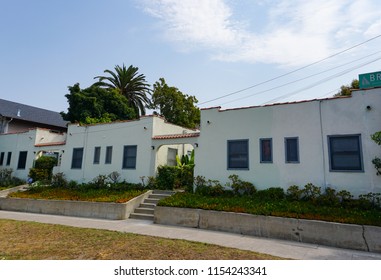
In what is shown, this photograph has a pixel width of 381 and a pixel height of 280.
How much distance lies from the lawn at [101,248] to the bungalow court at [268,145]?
17.8 ft

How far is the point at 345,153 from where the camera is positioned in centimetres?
995

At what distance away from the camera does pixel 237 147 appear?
1216 centimetres

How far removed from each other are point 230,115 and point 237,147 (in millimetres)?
1641

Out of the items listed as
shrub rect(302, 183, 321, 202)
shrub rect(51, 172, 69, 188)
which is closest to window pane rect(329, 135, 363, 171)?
shrub rect(302, 183, 321, 202)

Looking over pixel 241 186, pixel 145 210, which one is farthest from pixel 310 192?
pixel 145 210

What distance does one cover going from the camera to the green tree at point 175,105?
89.2ft

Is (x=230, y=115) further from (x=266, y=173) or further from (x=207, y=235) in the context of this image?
(x=207, y=235)

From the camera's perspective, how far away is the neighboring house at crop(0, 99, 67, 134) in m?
24.4

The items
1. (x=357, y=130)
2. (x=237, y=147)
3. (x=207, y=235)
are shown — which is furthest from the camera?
(x=237, y=147)

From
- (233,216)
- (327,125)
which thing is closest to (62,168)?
(233,216)

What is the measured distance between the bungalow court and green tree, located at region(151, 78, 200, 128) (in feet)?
34.2

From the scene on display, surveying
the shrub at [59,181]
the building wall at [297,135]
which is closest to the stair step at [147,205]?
the building wall at [297,135]

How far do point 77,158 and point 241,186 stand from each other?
11.7 meters

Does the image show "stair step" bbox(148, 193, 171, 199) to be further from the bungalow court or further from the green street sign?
the green street sign
